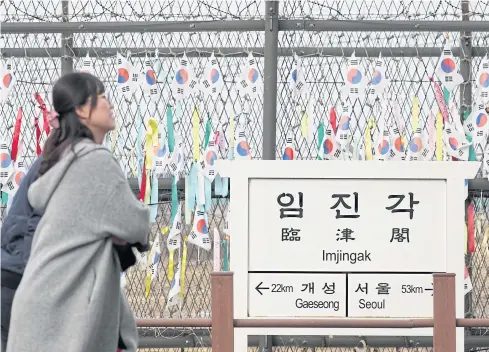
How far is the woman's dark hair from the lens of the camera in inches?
116

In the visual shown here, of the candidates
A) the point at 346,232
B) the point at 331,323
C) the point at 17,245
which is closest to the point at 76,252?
the point at 17,245

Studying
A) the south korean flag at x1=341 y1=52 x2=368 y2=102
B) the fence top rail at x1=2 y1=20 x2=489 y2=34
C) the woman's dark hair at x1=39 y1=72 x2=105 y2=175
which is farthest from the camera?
the fence top rail at x1=2 y1=20 x2=489 y2=34

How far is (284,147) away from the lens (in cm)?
515

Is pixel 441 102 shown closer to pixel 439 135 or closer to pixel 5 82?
pixel 439 135

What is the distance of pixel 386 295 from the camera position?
436 centimetres

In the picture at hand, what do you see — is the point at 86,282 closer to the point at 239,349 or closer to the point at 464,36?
the point at 239,349

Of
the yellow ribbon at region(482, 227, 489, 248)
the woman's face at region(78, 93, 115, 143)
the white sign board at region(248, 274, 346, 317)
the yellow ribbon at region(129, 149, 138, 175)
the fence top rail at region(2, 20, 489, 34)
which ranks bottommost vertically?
the white sign board at region(248, 274, 346, 317)

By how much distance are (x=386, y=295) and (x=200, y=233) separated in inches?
47.1

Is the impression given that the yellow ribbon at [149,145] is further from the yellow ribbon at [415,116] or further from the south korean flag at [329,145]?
the yellow ribbon at [415,116]

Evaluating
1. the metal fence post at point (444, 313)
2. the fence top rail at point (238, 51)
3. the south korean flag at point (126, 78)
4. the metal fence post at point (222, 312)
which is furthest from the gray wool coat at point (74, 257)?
the fence top rail at point (238, 51)

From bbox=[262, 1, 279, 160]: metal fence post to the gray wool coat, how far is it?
2.25 meters

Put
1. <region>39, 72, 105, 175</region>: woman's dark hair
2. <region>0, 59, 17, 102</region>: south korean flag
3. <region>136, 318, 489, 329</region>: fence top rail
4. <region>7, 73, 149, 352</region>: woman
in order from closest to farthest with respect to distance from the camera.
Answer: <region>7, 73, 149, 352</region>: woman → <region>39, 72, 105, 175</region>: woman's dark hair → <region>136, 318, 489, 329</region>: fence top rail → <region>0, 59, 17, 102</region>: south korean flag

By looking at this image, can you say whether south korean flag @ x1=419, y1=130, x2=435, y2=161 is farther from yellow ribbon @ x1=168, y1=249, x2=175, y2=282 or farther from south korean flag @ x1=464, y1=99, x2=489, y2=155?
yellow ribbon @ x1=168, y1=249, x2=175, y2=282

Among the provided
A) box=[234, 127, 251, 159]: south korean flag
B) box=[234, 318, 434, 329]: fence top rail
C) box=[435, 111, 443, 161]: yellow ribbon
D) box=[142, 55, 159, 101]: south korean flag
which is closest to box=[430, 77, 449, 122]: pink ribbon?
box=[435, 111, 443, 161]: yellow ribbon
